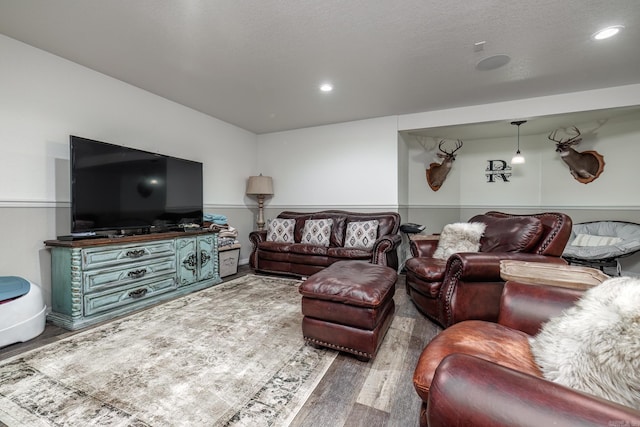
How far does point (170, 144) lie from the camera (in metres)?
3.73

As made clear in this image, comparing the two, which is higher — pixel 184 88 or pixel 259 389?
pixel 184 88

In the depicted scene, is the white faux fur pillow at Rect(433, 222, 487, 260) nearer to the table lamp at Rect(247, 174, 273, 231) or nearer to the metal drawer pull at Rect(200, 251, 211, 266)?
the metal drawer pull at Rect(200, 251, 211, 266)

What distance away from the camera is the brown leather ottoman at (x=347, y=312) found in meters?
1.77

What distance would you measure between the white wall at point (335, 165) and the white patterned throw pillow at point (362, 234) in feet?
1.75

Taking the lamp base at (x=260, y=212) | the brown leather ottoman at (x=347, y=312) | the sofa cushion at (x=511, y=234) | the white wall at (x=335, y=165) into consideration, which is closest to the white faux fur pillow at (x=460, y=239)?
the sofa cushion at (x=511, y=234)

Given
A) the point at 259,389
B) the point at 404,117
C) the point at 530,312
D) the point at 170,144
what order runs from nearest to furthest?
the point at 530,312
the point at 259,389
the point at 170,144
the point at 404,117

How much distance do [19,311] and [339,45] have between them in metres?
3.26

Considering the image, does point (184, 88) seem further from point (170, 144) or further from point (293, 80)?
point (293, 80)

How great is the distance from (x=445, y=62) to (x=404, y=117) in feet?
5.13

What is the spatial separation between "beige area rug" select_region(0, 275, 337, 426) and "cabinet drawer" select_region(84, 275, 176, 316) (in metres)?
0.19

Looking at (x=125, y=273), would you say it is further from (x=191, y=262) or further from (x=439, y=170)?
(x=439, y=170)

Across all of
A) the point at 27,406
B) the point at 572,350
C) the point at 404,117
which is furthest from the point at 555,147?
the point at 27,406

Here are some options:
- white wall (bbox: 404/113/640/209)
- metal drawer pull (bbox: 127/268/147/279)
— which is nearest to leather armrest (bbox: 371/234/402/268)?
white wall (bbox: 404/113/640/209)

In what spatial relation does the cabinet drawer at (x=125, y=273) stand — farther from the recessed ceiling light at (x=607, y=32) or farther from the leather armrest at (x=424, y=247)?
the recessed ceiling light at (x=607, y=32)
